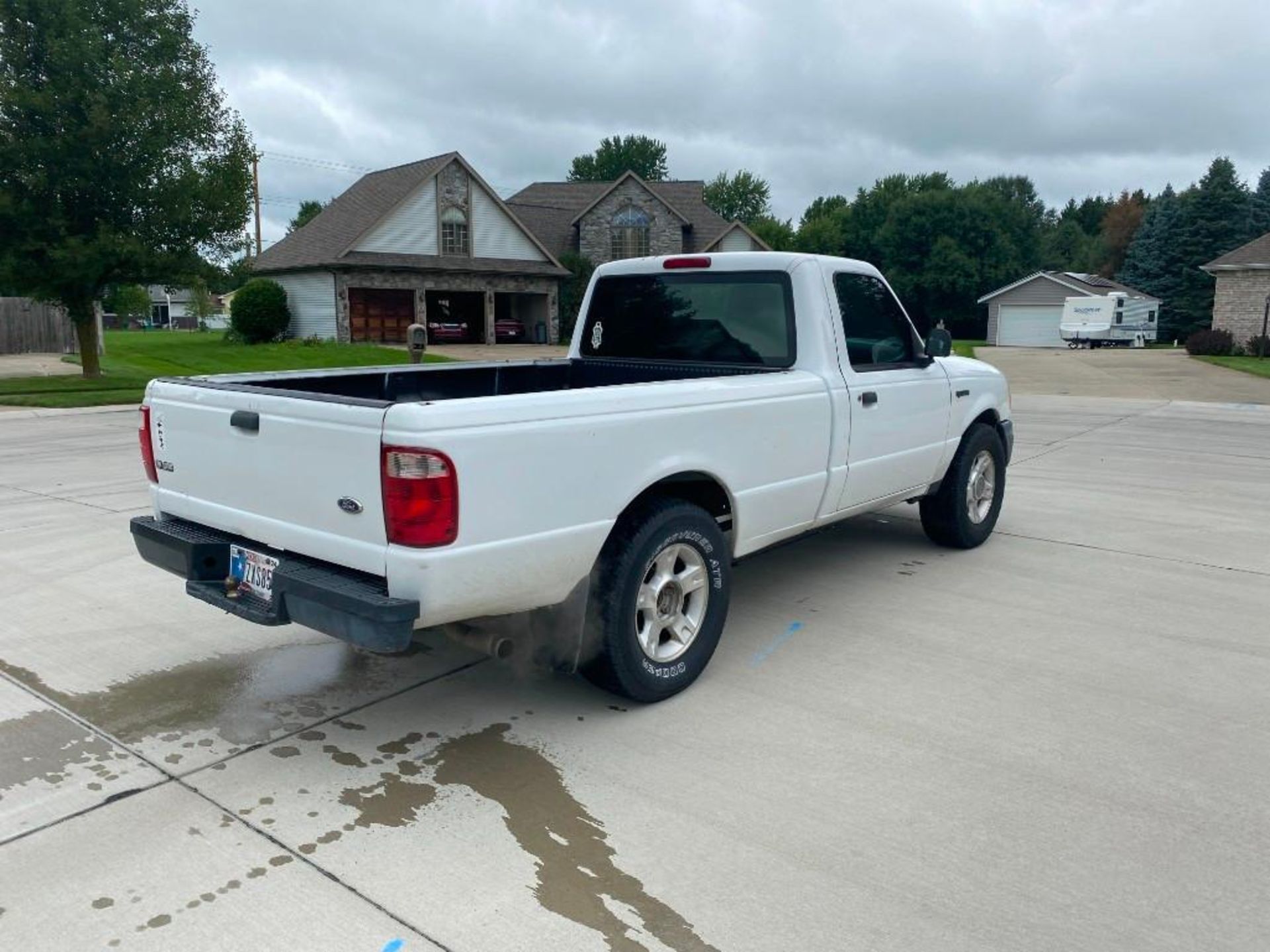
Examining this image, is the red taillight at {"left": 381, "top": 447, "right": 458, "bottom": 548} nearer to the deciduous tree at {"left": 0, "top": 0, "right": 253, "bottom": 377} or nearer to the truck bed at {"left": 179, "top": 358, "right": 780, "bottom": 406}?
the truck bed at {"left": 179, "top": 358, "right": 780, "bottom": 406}

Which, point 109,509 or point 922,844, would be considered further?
point 109,509

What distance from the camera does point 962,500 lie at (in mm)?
6660

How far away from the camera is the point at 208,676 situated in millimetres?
4500

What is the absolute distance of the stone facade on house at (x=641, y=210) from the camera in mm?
41844

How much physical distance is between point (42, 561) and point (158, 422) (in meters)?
2.94

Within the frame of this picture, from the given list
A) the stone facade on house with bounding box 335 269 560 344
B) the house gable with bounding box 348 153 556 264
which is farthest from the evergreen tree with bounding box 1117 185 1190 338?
the house gable with bounding box 348 153 556 264

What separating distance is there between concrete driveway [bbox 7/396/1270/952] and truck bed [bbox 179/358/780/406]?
4.36 feet

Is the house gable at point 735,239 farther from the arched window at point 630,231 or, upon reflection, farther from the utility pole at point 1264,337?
the utility pole at point 1264,337

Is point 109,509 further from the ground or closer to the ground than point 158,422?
closer to the ground

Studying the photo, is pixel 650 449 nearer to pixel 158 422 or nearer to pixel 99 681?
pixel 158 422

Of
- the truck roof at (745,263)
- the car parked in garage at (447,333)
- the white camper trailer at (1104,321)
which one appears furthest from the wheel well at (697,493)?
the white camper trailer at (1104,321)

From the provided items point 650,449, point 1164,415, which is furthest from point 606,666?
point 1164,415

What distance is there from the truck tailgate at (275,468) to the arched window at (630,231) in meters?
38.8

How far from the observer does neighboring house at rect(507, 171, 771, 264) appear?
41.9m
